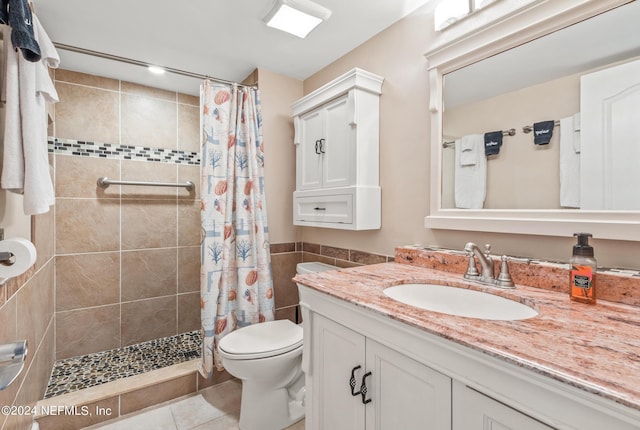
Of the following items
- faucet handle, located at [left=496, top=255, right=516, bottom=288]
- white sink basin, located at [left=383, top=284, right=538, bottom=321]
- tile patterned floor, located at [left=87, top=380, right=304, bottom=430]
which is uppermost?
faucet handle, located at [left=496, top=255, right=516, bottom=288]

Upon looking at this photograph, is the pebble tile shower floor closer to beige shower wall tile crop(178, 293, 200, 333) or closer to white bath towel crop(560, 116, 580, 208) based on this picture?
beige shower wall tile crop(178, 293, 200, 333)

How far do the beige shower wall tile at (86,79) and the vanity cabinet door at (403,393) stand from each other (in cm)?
274

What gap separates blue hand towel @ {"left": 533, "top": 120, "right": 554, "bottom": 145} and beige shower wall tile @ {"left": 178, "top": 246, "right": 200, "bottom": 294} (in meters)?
2.62

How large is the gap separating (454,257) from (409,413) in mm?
700

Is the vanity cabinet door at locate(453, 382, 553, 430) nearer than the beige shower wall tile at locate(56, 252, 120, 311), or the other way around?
the vanity cabinet door at locate(453, 382, 553, 430)

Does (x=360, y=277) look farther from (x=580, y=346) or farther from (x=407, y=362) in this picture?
(x=580, y=346)

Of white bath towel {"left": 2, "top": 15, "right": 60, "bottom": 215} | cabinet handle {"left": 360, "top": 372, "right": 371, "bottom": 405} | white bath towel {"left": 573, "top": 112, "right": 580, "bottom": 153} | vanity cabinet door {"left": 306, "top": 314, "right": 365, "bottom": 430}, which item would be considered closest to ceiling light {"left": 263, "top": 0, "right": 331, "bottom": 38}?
white bath towel {"left": 2, "top": 15, "right": 60, "bottom": 215}

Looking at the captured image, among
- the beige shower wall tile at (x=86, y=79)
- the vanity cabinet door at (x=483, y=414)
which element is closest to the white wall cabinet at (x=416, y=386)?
the vanity cabinet door at (x=483, y=414)

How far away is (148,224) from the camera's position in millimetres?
2529

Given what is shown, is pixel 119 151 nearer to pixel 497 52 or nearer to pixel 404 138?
pixel 404 138

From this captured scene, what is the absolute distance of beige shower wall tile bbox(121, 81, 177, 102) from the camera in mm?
2439

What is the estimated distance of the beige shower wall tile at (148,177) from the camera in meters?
2.45

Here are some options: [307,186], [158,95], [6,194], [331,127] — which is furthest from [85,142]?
[331,127]

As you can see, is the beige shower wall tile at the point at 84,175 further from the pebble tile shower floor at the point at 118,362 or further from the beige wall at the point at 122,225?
the pebble tile shower floor at the point at 118,362
